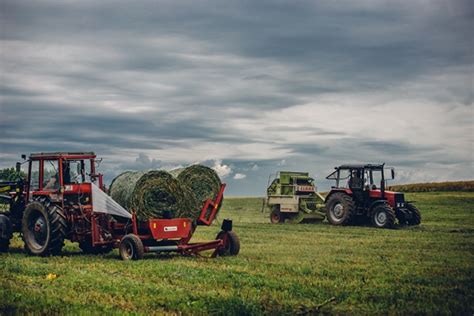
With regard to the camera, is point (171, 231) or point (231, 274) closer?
point (231, 274)

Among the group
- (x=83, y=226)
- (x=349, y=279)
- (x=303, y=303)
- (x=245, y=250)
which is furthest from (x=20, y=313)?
(x=245, y=250)

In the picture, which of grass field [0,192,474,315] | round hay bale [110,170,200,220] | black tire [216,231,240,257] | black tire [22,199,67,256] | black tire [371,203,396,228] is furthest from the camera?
black tire [371,203,396,228]

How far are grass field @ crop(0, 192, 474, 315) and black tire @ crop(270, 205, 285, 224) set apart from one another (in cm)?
1414

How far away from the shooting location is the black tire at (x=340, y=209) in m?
30.1

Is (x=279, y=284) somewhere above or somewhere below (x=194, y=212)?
below

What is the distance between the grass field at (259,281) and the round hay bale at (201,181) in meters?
1.83

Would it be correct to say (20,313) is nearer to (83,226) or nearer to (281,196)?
(83,226)

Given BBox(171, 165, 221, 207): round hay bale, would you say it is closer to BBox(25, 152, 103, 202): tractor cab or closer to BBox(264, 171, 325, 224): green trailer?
BBox(25, 152, 103, 202): tractor cab

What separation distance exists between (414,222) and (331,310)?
21.4 metres

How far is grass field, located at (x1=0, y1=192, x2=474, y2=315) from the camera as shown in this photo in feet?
33.0

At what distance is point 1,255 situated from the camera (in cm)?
1745

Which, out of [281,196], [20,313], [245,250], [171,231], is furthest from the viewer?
[281,196]

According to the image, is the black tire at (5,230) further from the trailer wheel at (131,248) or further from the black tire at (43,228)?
the trailer wheel at (131,248)

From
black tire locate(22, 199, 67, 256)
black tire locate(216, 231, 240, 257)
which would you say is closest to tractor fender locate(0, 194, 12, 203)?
black tire locate(22, 199, 67, 256)
